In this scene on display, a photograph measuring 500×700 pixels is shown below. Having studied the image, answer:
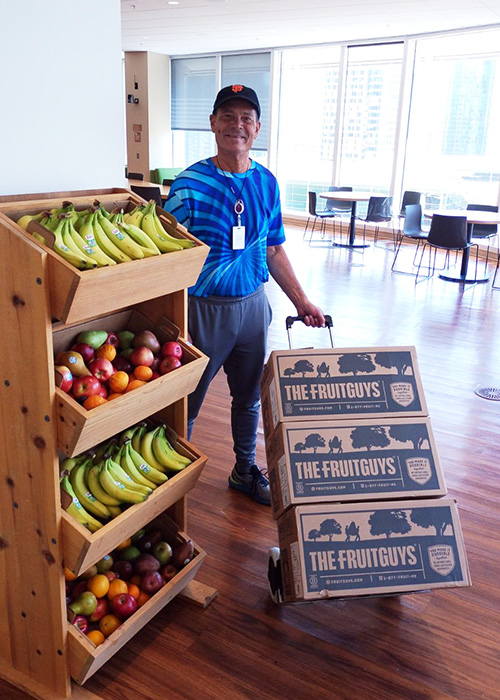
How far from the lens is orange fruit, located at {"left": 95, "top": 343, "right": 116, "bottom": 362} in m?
1.72

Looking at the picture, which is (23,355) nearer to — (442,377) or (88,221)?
(88,221)

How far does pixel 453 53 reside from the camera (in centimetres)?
888

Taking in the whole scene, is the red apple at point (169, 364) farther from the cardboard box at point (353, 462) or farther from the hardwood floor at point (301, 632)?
the hardwood floor at point (301, 632)

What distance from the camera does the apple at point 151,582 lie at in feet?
6.27

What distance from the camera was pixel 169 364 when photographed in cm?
179

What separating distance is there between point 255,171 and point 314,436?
1.04 metres

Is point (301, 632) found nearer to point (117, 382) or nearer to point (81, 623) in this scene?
point (81, 623)

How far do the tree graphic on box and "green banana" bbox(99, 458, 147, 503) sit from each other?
0.72 m

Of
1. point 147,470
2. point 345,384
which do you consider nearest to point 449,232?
point 345,384

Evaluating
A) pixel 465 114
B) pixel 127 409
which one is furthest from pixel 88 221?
pixel 465 114

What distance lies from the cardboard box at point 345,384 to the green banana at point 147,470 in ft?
1.38

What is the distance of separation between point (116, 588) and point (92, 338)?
30.6 inches

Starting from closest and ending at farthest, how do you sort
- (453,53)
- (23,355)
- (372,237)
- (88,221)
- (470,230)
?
(23,355)
(88,221)
(470,230)
(453,53)
(372,237)

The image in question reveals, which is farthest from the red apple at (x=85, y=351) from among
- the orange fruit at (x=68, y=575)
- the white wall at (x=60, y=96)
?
the orange fruit at (x=68, y=575)
